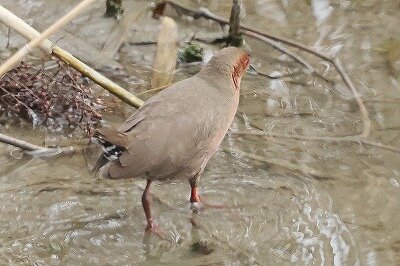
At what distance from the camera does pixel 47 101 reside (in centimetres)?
473

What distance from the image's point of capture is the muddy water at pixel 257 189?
392cm

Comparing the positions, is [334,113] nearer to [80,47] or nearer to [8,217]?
[80,47]

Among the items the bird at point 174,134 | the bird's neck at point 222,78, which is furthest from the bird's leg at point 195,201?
the bird's neck at point 222,78

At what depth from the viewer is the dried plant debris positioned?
4.74 meters

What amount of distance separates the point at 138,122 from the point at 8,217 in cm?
77

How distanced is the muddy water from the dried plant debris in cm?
10

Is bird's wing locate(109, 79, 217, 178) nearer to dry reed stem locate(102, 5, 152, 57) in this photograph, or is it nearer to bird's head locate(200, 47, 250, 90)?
bird's head locate(200, 47, 250, 90)

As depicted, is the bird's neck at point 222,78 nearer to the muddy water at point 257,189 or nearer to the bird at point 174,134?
the bird at point 174,134

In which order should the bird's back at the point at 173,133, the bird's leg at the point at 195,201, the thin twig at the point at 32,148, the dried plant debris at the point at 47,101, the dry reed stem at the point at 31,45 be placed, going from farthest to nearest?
the dried plant debris at the point at 47,101, the thin twig at the point at 32,148, the bird's leg at the point at 195,201, the dry reed stem at the point at 31,45, the bird's back at the point at 173,133

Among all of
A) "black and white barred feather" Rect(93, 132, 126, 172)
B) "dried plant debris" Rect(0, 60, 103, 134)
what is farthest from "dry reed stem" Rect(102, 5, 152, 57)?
"black and white barred feather" Rect(93, 132, 126, 172)

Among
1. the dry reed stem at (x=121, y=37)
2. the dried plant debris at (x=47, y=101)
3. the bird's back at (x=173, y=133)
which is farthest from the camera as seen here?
the dry reed stem at (x=121, y=37)

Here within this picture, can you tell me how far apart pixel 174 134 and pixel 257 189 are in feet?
2.34

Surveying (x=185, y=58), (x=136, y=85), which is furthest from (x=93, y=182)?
(x=185, y=58)

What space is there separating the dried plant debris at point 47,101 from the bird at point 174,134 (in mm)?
773
